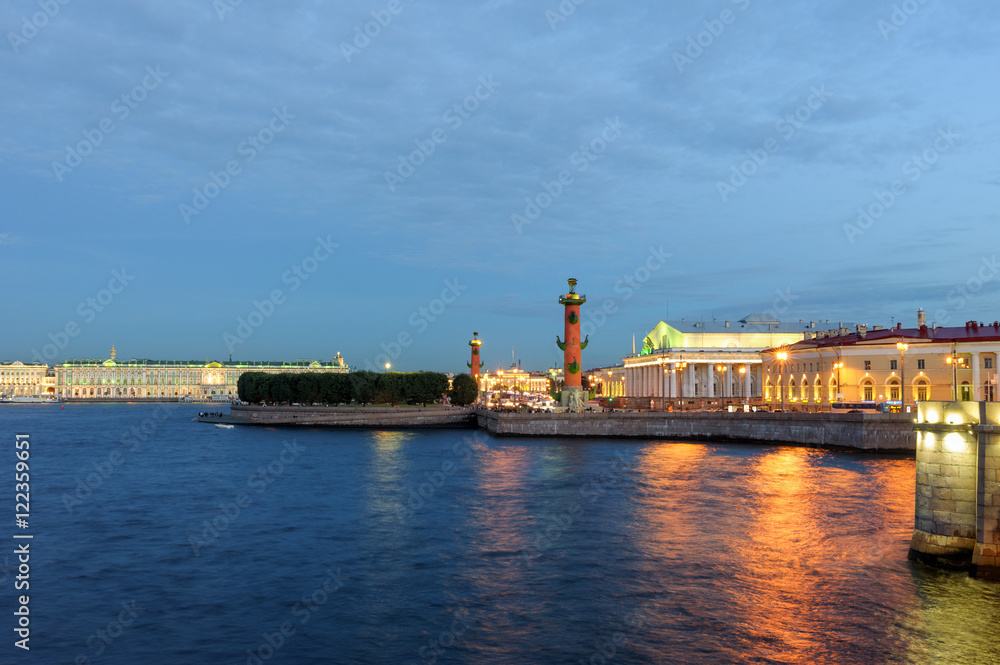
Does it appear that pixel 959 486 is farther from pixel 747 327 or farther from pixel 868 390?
pixel 747 327

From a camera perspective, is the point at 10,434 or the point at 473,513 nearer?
the point at 473,513

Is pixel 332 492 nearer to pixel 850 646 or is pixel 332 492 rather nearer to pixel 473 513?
pixel 473 513

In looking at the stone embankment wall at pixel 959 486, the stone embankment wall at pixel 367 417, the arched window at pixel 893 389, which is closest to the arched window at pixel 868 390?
the arched window at pixel 893 389

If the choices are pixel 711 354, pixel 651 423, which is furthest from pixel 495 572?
pixel 711 354

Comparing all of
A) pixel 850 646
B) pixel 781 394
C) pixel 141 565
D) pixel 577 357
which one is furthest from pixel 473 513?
pixel 781 394

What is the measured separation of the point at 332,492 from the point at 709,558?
18175 mm

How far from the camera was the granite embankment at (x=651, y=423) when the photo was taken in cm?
4484

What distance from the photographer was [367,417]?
81.8 meters

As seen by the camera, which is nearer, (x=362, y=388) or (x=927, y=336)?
(x=927, y=336)

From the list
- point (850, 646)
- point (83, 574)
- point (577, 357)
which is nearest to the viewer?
point (850, 646)

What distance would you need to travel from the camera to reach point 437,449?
173 feet

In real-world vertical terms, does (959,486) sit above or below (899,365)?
below

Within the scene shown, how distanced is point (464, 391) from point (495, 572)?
7219 cm

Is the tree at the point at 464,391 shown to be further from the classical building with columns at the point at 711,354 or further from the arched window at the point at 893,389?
the arched window at the point at 893,389
